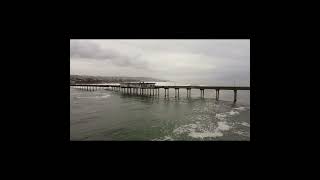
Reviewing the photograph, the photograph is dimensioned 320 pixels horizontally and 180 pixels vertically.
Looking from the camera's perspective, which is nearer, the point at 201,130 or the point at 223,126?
the point at 201,130

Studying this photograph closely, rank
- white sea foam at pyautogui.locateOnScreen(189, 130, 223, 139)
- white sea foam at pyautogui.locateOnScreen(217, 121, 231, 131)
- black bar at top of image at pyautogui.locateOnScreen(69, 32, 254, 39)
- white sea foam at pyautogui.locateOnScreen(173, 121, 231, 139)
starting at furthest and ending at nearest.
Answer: white sea foam at pyautogui.locateOnScreen(217, 121, 231, 131)
white sea foam at pyautogui.locateOnScreen(173, 121, 231, 139)
white sea foam at pyautogui.locateOnScreen(189, 130, 223, 139)
black bar at top of image at pyautogui.locateOnScreen(69, 32, 254, 39)

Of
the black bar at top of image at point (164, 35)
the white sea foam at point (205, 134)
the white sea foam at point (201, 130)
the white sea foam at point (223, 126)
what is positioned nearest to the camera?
the black bar at top of image at point (164, 35)

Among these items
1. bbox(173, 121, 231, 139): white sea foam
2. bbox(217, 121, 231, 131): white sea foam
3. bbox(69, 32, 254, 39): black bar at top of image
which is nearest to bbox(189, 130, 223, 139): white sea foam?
bbox(173, 121, 231, 139): white sea foam

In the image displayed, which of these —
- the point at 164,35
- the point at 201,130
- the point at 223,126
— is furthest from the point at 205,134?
the point at 164,35

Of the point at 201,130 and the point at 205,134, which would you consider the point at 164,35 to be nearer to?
the point at 205,134

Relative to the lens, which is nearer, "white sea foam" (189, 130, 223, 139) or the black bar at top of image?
the black bar at top of image

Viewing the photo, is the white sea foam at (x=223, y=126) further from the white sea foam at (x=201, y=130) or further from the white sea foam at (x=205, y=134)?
the white sea foam at (x=205, y=134)

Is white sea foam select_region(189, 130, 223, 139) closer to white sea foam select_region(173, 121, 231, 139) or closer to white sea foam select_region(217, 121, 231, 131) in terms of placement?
white sea foam select_region(173, 121, 231, 139)

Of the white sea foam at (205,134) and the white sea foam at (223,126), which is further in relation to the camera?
the white sea foam at (223,126)

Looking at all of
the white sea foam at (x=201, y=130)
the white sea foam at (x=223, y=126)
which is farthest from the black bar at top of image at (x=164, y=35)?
the white sea foam at (x=223, y=126)

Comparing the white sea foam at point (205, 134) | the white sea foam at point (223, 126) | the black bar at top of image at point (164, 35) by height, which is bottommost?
the white sea foam at point (205, 134)
